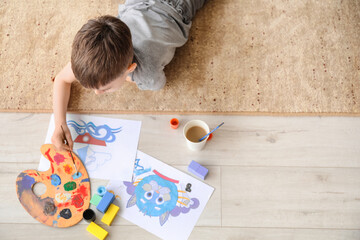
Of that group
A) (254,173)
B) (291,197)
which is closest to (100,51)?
(254,173)

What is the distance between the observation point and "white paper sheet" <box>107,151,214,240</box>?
0.93 meters

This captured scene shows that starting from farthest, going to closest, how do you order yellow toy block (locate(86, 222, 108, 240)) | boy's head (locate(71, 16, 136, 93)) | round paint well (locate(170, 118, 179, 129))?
round paint well (locate(170, 118, 179, 129)), yellow toy block (locate(86, 222, 108, 240)), boy's head (locate(71, 16, 136, 93))

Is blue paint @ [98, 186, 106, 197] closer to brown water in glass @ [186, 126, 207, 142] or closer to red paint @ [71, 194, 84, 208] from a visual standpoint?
red paint @ [71, 194, 84, 208]

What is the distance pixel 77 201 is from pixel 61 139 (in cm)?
21

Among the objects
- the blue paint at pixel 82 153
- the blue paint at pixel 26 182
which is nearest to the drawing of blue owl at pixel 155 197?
the blue paint at pixel 82 153

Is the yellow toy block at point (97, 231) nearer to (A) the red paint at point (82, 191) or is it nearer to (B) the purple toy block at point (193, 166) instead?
(A) the red paint at point (82, 191)

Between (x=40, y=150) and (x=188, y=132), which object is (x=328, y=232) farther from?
(x=40, y=150)

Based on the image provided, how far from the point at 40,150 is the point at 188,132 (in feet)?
1.67

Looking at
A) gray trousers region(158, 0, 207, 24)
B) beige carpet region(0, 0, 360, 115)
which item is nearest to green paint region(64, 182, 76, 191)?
beige carpet region(0, 0, 360, 115)

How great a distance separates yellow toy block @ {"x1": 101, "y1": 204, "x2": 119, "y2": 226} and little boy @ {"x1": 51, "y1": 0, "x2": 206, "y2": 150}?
244 mm

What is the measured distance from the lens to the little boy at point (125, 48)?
773 millimetres

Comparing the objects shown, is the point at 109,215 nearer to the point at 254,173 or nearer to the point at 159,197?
the point at 159,197

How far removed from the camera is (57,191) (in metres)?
0.97

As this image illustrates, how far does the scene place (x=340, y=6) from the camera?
1.23m
